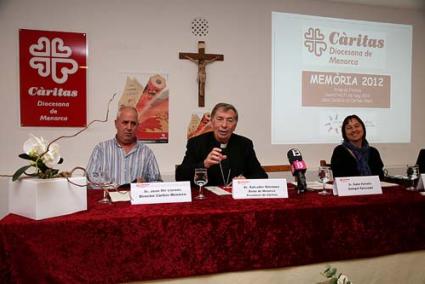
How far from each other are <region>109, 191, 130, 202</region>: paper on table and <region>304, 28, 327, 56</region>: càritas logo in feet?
10.2

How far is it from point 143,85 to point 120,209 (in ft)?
7.80

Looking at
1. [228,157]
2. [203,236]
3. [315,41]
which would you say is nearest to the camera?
[203,236]

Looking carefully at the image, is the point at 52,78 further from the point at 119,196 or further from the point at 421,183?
the point at 421,183

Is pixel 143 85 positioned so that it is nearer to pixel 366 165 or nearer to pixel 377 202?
pixel 366 165

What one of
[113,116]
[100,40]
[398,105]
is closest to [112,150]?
[113,116]

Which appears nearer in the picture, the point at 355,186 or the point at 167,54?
the point at 355,186

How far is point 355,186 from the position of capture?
1.94m

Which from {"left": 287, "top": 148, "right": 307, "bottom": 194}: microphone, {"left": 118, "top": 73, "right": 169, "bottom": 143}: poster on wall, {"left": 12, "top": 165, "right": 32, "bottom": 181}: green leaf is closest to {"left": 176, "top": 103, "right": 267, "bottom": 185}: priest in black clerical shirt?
{"left": 287, "top": 148, "right": 307, "bottom": 194}: microphone

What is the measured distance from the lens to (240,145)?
2.59 meters

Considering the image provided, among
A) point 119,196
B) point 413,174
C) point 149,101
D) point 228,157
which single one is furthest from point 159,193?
point 149,101

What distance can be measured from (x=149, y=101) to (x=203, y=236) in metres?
2.47

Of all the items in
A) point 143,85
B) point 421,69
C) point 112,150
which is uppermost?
point 421,69

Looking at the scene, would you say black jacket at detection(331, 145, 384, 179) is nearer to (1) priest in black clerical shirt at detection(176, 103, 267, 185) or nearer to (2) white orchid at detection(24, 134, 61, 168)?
(1) priest in black clerical shirt at detection(176, 103, 267, 185)

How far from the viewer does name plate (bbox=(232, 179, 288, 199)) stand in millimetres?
1782
